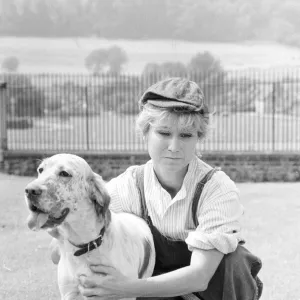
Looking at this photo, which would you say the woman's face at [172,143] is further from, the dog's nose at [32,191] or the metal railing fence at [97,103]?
the metal railing fence at [97,103]

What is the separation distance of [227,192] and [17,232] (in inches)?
210

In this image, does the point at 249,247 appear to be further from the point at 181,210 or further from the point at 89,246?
the point at 89,246

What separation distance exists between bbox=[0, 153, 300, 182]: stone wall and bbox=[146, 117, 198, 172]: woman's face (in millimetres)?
10595

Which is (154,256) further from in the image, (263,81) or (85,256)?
(263,81)

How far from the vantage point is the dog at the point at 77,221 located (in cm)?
246

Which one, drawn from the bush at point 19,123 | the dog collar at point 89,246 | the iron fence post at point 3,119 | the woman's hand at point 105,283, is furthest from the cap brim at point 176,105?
the bush at point 19,123

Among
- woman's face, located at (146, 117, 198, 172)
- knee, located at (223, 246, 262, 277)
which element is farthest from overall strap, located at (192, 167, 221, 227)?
knee, located at (223, 246, 262, 277)

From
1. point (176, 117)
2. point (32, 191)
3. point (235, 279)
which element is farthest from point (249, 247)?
point (32, 191)

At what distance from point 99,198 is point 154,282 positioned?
1.49 ft

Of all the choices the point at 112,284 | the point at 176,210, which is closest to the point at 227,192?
the point at 176,210

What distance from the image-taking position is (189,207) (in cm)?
290

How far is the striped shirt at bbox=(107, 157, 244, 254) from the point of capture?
2732mm

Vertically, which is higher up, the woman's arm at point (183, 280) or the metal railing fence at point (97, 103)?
the metal railing fence at point (97, 103)

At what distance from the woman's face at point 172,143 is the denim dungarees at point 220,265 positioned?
0.17m
